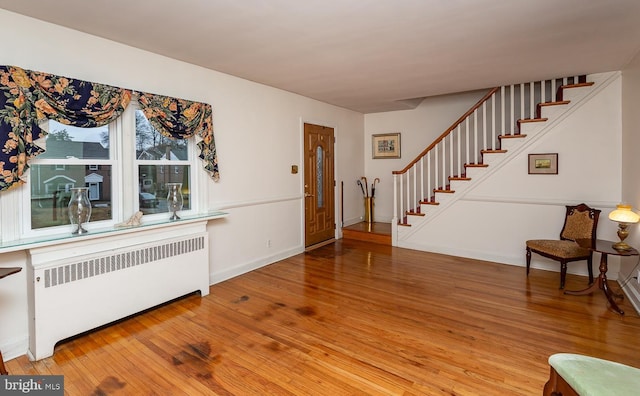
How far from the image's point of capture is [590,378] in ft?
4.58

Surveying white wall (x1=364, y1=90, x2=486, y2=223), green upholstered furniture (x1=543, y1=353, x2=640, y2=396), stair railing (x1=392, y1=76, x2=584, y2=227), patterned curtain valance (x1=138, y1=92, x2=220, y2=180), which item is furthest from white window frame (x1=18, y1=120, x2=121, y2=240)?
white wall (x1=364, y1=90, x2=486, y2=223)

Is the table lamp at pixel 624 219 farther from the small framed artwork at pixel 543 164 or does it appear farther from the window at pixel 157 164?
the window at pixel 157 164

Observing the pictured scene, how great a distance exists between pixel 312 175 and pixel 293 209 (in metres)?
0.76

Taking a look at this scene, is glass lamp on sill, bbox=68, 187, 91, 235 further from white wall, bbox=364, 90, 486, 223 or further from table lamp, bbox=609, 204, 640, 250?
table lamp, bbox=609, 204, 640, 250

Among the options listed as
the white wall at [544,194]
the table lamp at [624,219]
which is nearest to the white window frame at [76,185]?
the white wall at [544,194]

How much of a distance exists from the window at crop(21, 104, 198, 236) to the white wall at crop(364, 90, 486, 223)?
3.82 m

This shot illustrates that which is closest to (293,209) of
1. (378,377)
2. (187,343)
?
(187,343)

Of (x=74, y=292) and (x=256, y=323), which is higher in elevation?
(x=74, y=292)

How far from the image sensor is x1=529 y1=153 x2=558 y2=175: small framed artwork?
4375 mm

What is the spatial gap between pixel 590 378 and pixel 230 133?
3.91 m

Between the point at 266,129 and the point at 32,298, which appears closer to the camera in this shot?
the point at 32,298

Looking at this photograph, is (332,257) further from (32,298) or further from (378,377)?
(32,298)

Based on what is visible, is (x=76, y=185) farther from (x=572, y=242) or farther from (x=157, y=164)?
(x=572, y=242)

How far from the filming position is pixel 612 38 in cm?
295
